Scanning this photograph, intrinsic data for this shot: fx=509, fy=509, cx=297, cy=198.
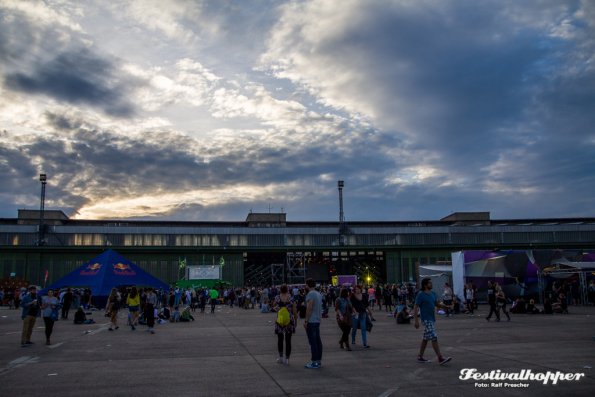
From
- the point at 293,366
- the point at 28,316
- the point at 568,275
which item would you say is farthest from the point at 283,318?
the point at 568,275

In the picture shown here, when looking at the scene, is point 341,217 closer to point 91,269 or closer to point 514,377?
point 91,269

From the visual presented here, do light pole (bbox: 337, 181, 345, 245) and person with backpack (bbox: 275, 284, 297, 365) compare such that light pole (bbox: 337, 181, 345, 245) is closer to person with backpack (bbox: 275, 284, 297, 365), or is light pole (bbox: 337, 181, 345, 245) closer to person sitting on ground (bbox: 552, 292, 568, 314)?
person sitting on ground (bbox: 552, 292, 568, 314)

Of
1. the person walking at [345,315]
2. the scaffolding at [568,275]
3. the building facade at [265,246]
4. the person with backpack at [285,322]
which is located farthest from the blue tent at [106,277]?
the building facade at [265,246]

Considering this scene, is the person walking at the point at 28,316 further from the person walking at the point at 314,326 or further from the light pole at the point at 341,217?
the light pole at the point at 341,217

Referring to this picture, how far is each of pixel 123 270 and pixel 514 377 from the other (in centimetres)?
2430

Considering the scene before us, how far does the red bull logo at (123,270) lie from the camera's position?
28.8 meters

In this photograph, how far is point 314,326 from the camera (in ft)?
36.2

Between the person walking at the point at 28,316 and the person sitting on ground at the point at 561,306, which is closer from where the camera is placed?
the person walking at the point at 28,316

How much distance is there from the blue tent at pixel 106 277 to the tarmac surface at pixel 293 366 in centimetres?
993

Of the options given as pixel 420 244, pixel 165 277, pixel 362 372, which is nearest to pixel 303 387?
pixel 362 372

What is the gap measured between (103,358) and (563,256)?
34003 mm

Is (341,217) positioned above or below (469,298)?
above

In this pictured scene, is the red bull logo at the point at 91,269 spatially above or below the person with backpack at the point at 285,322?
above

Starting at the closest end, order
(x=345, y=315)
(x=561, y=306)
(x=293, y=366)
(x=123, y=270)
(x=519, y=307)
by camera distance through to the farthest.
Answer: (x=293, y=366)
(x=345, y=315)
(x=561, y=306)
(x=519, y=307)
(x=123, y=270)
